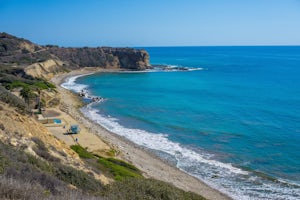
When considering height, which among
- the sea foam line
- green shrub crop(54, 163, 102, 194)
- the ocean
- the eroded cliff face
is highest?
the eroded cliff face

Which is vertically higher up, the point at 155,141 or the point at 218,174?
the point at 155,141

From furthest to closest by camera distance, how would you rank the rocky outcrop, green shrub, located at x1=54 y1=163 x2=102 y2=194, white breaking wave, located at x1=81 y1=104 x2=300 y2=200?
the rocky outcrop
white breaking wave, located at x1=81 y1=104 x2=300 y2=200
green shrub, located at x1=54 y1=163 x2=102 y2=194

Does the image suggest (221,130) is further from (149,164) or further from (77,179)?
(77,179)

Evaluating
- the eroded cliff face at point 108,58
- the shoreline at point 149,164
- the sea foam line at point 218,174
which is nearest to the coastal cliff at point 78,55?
the eroded cliff face at point 108,58

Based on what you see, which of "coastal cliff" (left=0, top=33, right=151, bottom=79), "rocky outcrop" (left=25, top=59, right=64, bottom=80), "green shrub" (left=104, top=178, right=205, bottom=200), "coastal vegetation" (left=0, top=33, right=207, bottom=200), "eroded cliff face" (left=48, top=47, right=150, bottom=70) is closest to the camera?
"coastal vegetation" (left=0, top=33, right=207, bottom=200)

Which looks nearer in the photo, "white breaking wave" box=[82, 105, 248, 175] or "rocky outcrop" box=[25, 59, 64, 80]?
"white breaking wave" box=[82, 105, 248, 175]

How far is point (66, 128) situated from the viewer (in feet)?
115

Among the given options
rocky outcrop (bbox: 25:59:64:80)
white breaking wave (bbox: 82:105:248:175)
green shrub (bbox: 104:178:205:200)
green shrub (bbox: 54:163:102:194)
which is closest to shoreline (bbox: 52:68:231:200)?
white breaking wave (bbox: 82:105:248:175)

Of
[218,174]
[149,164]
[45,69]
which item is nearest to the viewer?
[218,174]

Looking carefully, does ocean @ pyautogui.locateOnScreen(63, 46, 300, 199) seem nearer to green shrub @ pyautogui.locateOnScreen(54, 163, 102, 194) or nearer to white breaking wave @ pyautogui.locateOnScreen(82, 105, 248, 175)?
white breaking wave @ pyautogui.locateOnScreen(82, 105, 248, 175)

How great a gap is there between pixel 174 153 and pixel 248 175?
24.5 ft

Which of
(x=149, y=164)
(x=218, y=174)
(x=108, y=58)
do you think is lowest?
(x=218, y=174)

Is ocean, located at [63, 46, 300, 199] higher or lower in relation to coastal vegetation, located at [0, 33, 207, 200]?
lower

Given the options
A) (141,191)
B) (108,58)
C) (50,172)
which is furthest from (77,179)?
(108,58)
